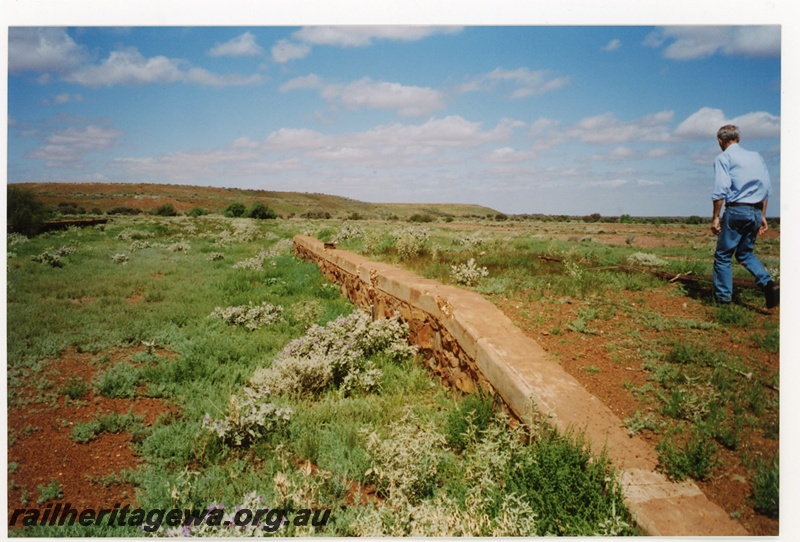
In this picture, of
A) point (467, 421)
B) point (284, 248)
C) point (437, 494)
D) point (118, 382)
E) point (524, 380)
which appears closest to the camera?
point (437, 494)

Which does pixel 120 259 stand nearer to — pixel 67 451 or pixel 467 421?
pixel 67 451

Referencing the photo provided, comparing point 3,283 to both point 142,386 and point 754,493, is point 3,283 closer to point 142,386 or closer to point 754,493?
point 142,386

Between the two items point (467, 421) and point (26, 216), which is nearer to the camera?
point (467, 421)

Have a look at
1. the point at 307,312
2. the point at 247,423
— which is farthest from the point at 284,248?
the point at 247,423

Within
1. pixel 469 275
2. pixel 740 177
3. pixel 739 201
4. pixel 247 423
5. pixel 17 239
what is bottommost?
pixel 247 423

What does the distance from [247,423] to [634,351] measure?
3549mm

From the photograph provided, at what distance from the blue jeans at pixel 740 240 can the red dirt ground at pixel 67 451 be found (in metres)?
6.15

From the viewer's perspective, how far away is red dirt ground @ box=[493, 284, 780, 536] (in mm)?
2393

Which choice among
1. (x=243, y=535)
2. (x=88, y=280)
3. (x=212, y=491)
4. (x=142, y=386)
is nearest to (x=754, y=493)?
(x=243, y=535)

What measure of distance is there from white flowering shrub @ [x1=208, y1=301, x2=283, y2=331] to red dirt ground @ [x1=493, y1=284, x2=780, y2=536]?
3748 mm

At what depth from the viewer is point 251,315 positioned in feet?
22.7

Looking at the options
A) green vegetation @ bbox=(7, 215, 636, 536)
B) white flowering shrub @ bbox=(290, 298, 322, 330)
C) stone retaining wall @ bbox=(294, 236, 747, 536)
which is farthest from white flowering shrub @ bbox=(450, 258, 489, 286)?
white flowering shrub @ bbox=(290, 298, 322, 330)

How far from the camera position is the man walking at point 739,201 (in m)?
4.64

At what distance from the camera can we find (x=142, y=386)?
4750mm
